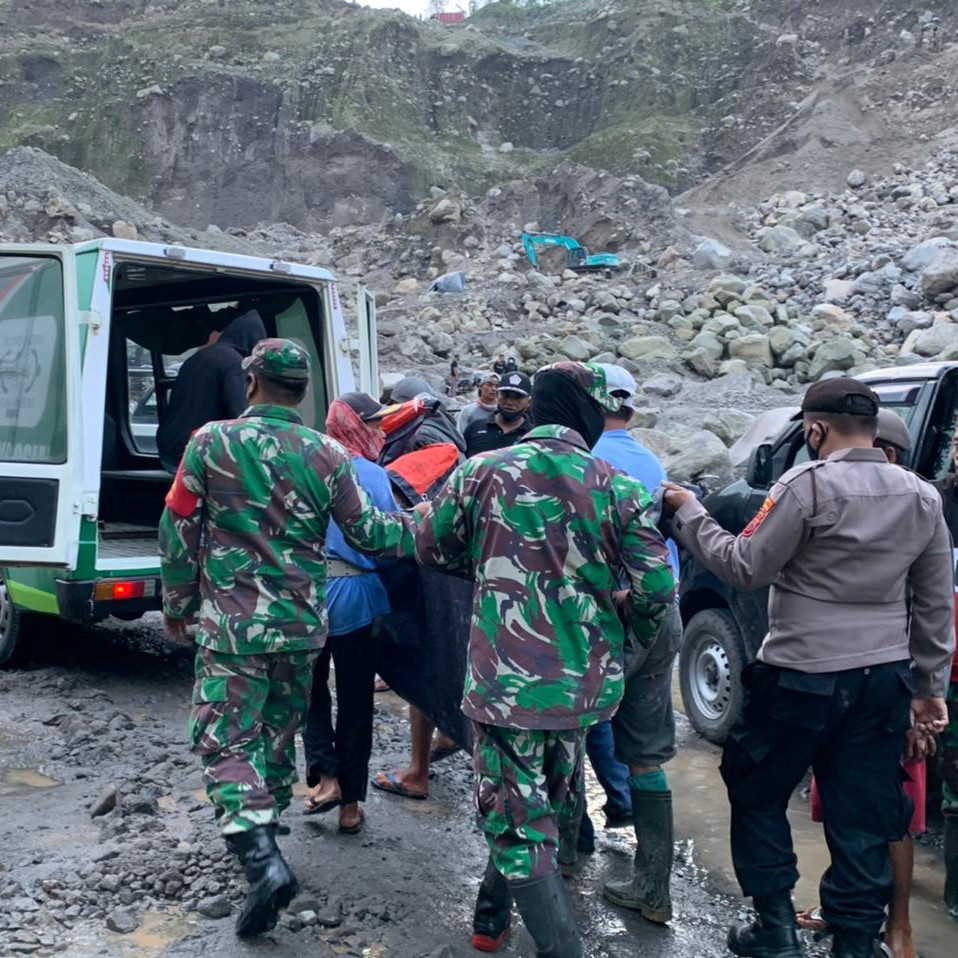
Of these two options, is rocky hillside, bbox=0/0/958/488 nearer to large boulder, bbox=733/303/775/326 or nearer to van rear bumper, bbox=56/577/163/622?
large boulder, bbox=733/303/775/326

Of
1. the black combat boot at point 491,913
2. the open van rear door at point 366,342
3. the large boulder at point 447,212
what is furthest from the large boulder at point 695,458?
the large boulder at point 447,212

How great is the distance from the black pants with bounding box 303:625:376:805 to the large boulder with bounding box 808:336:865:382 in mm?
15317

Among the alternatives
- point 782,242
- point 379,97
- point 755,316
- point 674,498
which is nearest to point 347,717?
point 674,498

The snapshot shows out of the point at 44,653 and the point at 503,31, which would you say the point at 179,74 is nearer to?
the point at 503,31

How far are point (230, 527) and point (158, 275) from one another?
13.1 ft

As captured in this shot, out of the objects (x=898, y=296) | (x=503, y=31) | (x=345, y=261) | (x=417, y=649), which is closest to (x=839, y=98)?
(x=345, y=261)

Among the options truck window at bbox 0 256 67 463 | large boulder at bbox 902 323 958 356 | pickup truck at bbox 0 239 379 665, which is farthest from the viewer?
large boulder at bbox 902 323 958 356

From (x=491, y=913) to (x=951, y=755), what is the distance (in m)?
1.60

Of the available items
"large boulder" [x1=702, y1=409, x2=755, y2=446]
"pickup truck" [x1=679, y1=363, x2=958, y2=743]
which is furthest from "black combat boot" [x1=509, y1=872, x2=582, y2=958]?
"large boulder" [x1=702, y1=409, x2=755, y2=446]

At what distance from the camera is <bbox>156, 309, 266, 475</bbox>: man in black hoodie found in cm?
659

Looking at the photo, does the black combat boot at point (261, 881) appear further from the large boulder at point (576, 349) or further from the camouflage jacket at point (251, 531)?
the large boulder at point (576, 349)

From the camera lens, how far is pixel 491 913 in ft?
11.7

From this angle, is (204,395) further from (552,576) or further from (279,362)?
(552,576)

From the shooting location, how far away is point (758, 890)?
11.2ft
